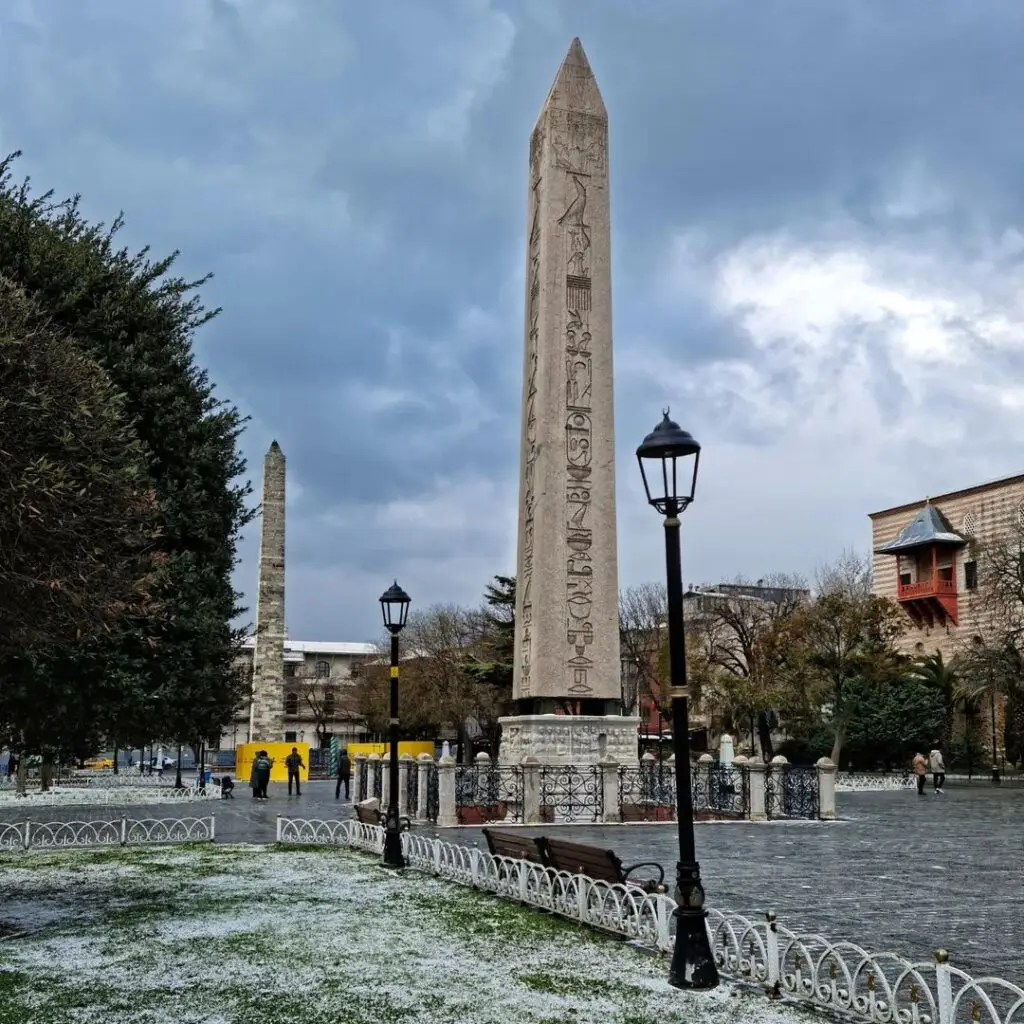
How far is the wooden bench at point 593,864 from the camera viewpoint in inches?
370

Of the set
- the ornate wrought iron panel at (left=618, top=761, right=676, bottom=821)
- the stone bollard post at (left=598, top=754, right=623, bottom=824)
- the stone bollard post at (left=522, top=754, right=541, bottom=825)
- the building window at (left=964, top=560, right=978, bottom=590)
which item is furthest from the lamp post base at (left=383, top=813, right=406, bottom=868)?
the building window at (left=964, top=560, right=978, bottom=590)

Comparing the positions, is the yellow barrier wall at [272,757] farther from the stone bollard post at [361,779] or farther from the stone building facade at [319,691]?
the stone building facade at [319,691]

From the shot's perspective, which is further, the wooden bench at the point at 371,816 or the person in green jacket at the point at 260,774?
the person in green jacket at the point at 260,774

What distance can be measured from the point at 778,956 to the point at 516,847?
15.5 feet

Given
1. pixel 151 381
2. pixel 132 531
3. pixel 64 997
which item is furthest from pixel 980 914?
pixel 151 381

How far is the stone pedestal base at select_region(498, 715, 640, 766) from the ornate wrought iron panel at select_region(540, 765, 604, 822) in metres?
0.26

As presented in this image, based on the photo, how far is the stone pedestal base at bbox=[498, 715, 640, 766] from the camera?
2145cm

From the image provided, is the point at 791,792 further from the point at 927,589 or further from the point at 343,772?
the point at 927,589

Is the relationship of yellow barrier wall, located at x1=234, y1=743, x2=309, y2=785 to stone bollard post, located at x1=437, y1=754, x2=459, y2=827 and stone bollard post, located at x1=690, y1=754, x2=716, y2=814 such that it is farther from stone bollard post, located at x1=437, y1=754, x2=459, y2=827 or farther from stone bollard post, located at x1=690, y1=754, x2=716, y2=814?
stone bollard post, located at x1=437, y1=754, x2=459, y2=827

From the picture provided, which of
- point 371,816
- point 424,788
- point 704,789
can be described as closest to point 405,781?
point 424,788

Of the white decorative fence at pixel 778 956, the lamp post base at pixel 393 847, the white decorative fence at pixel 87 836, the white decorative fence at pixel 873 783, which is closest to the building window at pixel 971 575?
the white decorative fence at pixel 873 783

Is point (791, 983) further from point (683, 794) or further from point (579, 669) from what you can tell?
point (579, 669)

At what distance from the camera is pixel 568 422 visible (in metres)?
21.4

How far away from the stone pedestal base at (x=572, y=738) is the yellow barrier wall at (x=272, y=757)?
19449 millimetres
